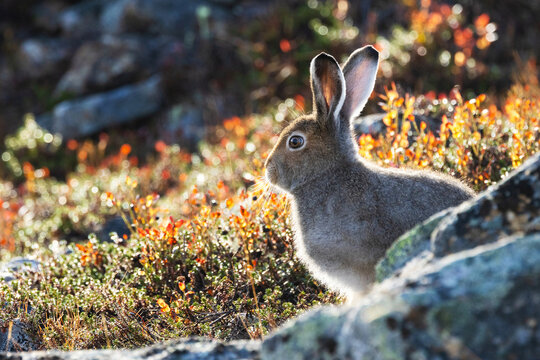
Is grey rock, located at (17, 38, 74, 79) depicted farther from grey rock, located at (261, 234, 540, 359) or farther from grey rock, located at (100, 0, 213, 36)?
grey rock, located at (261, 234, 540, 359)

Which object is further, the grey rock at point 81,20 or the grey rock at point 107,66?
the grey rock at point 81,20

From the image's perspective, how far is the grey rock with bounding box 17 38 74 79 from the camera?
688 inches

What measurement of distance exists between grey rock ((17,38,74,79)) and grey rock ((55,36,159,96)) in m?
1.20

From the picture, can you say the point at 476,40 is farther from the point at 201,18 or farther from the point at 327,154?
the point at 327,154

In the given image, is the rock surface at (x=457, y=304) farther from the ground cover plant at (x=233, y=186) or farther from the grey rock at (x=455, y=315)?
the ground cover plant at (x=233, y=186)

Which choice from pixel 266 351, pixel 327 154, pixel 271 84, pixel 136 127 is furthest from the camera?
pixel 136 127

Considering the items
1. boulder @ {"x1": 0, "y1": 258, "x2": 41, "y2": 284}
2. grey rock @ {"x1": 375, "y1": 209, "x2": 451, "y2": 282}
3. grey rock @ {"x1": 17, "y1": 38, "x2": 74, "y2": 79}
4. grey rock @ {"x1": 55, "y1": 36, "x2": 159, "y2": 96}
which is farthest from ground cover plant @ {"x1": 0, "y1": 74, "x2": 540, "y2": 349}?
grey rock @ {"x1": 17, "y1": 38, "x2": 74, "y2": 79}

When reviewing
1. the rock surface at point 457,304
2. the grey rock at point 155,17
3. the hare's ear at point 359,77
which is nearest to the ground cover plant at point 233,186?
the hare's ear at point 359,77

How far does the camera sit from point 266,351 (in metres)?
2.71

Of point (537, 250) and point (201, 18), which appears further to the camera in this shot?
point (201, 18)

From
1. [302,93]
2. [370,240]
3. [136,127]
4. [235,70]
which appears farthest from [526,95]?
[136,127]

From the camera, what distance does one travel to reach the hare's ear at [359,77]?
15.7 feet

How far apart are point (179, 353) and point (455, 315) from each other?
1433 millimetres

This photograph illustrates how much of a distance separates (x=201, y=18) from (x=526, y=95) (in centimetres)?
1017
